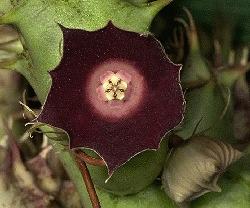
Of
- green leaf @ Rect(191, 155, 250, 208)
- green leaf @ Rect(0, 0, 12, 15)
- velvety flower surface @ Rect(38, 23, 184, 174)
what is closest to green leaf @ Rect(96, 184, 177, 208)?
green leaf @ Rect(191, 155, 250, 208)

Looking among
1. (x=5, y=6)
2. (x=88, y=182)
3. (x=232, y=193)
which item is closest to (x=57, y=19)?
(x=5, y=6)

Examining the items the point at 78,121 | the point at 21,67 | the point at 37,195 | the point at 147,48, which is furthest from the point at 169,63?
the point at 37,195

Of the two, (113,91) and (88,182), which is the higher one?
(113,91)

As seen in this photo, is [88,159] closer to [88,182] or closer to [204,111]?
[88,182]

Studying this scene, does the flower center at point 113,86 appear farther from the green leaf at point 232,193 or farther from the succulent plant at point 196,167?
the green leaf at point 232,193

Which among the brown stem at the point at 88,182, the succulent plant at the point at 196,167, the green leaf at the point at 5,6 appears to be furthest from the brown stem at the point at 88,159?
the green leaf at the point at 5,6

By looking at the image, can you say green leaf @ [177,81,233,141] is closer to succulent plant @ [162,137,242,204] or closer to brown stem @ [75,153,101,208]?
succulent plant @ [162,137,242,204]

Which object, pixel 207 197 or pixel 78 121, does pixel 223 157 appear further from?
pixel 78 121

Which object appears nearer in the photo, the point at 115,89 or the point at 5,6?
the point at 115,89
